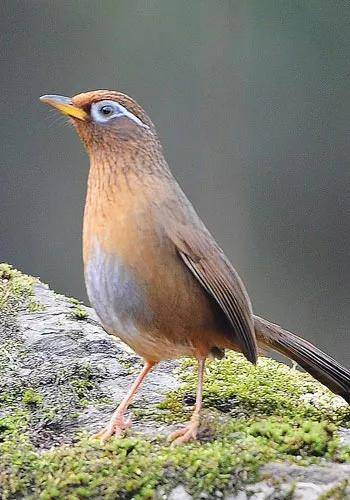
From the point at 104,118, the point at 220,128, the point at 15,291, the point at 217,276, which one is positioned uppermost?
the point at 220,128

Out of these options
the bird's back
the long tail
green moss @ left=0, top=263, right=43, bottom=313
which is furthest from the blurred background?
the bird's back

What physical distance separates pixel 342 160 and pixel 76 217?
75.9 inches

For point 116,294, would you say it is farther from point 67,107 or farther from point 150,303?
point 67,107

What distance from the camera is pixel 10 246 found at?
237 inches

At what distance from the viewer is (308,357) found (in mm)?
2783

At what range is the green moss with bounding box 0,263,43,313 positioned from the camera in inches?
134

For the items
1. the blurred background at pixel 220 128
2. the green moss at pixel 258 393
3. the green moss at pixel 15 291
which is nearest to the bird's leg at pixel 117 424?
the green moss at pixel 258 393

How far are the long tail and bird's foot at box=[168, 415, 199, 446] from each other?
1.61ft

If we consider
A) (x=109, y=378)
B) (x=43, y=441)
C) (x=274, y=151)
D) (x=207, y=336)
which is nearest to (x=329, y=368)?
(x=207, y=336)

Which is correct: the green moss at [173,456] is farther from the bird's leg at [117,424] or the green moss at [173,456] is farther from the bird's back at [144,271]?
the bird's back at [144,271]

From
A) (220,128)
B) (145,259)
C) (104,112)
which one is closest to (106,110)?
(104,112)

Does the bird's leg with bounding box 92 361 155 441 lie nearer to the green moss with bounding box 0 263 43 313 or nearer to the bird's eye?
the bird's eye

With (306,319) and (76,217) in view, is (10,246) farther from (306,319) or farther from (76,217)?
(306,319)

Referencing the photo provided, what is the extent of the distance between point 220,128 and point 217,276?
11.0 feet
